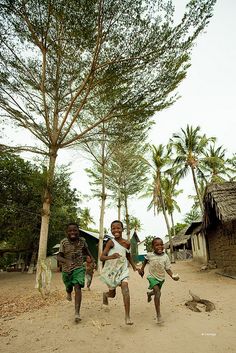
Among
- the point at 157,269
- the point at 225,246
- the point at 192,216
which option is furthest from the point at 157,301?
the point at 192,216

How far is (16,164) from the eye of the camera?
1470cm

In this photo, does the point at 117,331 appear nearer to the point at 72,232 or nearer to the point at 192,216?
the point at 72,232

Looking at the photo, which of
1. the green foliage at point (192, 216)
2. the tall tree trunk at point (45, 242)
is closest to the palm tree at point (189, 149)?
the tall tree trunk at point (45, 242)

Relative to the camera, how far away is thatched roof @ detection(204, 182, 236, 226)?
9367mm

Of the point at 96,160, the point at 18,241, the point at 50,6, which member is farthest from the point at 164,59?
the point at 18,241

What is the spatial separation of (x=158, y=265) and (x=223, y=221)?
18.5ft

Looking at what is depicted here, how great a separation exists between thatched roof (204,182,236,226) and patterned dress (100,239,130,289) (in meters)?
6.14

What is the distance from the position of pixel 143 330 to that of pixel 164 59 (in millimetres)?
7571

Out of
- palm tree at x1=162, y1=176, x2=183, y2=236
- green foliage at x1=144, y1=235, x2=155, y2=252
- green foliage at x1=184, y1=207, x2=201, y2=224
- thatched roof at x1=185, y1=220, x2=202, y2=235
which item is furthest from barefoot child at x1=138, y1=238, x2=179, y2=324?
green foliage at x1=184, y1=207, x2=201, y2=224

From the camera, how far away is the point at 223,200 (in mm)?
10117

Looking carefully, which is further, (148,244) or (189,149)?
(148,244)

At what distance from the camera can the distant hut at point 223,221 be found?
→ 9688mm

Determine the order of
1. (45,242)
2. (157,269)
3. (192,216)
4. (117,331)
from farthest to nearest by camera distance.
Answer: (192,216)
(45,242)
(157,269)
(117,331)

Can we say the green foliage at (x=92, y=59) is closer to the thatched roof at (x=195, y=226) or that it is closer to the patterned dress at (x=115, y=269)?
the patterned dress at (x=115, y=269)
